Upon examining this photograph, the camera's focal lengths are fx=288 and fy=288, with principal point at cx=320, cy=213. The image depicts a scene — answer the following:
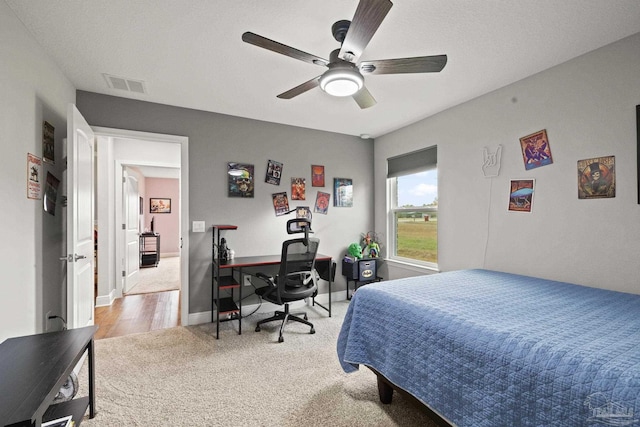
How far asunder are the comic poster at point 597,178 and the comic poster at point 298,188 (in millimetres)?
2815

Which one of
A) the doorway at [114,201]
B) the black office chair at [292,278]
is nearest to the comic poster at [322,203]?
the black office chair at [292,278]

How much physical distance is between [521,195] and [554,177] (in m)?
0.29

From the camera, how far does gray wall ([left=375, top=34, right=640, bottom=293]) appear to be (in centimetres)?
202

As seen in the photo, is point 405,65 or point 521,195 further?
point 521,195

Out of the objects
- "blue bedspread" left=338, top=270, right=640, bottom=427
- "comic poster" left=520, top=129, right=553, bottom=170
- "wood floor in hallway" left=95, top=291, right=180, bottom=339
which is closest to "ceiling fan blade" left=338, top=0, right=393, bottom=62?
"blue bedspread" left=338, top=270, right=640, bottom=427

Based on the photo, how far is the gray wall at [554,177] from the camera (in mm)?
2018

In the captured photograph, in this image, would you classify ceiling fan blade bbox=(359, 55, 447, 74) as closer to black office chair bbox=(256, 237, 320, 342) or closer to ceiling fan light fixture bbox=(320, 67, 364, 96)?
ceiling fan light fixture bbox=(320, 67, 364, 96)

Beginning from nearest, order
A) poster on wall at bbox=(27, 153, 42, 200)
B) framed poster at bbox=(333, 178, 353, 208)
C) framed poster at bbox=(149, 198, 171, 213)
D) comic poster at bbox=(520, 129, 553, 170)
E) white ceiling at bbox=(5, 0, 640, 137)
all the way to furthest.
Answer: white ceiling at bbox=(5, 0, 640, 137)
poster on wall at bbox=(27, 153, 42, 200)
comic poster at bbox=(520, 129, 553, 170)
framed poster at bbox=(333, 178, 353, 208)
framed poster at bbox=(149, 198, 171, 213)

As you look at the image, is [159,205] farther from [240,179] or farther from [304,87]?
[304,87]

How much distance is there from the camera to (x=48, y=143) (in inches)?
85.1

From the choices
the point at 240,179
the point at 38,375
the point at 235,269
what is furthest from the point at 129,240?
the point at 38,375

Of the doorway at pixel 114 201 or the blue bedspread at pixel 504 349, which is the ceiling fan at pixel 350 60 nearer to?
the blue bedspread at pixel 504 349

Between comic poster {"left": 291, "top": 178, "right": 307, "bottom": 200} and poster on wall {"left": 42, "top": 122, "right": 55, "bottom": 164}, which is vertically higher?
poster on wall {"left": 42, "top": 122, "right": 55, "bottom": 164}

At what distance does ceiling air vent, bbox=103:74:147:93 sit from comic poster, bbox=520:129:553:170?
353 cm
